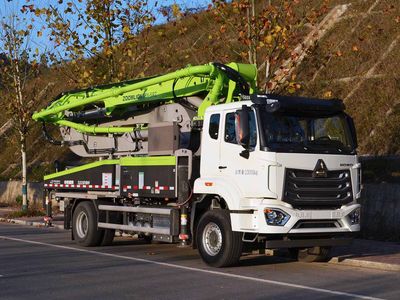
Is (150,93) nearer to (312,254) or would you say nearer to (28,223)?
(312,254)

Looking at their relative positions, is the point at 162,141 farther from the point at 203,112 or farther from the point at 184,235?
the point at 184,235

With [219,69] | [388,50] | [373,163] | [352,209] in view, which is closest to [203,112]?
[219,69]

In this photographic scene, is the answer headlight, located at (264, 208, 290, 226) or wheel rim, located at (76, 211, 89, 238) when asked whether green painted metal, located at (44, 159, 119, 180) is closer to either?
wheel rim, located at (76, 211, 89, 238)

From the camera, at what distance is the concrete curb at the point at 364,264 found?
11.9m

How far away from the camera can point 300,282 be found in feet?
34.2

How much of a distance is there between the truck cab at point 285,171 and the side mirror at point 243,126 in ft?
0.06

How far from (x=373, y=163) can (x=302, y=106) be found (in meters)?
7.54

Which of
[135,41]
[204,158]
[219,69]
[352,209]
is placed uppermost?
[135,41]

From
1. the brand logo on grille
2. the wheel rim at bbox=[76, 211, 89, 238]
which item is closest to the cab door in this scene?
the brand logo on grille

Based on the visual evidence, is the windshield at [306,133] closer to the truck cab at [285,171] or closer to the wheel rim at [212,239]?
the truck cab at [285,171]

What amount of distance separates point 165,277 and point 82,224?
18.8 feet

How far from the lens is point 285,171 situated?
1123 centimetres

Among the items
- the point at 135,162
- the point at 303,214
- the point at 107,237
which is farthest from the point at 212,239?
the point at 107,237

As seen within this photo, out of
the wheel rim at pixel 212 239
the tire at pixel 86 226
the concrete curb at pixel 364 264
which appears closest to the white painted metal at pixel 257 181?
the wheel rim at pixel 212 239
